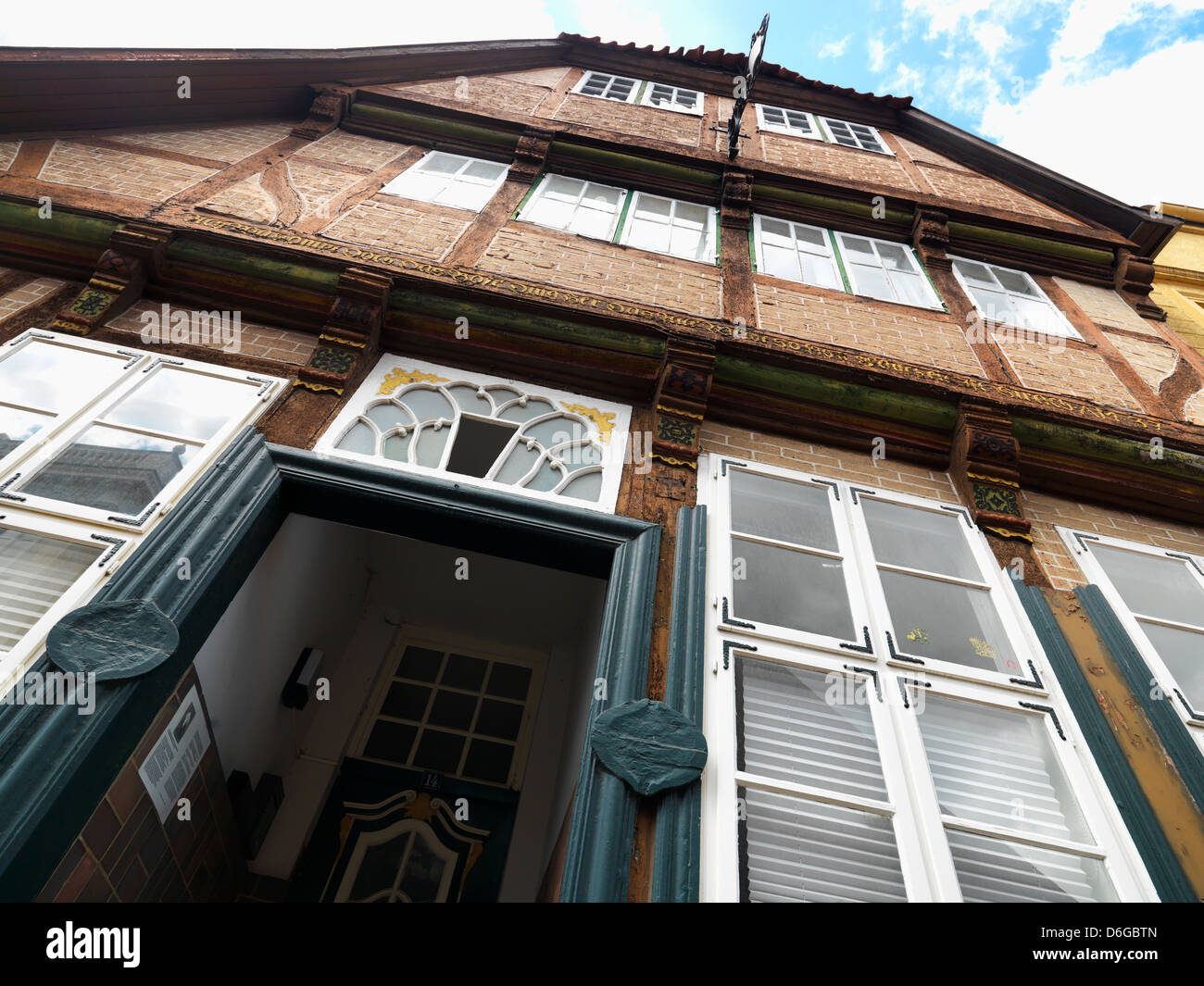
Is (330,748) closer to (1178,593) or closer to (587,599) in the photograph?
(587,599)

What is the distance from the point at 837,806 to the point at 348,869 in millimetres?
3664

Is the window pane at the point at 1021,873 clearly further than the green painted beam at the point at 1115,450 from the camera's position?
No

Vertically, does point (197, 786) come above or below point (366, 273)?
below

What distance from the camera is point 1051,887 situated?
2.81 meters

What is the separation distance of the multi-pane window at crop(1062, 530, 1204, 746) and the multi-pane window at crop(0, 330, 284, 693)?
16.2 ft

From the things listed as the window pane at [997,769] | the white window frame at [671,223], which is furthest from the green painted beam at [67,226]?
the window pane at [997,769]

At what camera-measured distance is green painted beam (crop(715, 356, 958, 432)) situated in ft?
16.3

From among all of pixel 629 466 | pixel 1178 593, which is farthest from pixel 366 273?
pixel 1178 593

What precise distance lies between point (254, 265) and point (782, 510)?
12.5 ft

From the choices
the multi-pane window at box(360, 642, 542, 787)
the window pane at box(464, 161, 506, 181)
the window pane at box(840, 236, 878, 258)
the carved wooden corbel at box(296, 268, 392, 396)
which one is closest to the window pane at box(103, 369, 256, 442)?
the carved wooden corbel at box(296, 268, 392, 396)

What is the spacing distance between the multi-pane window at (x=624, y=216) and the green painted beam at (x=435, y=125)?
744 millimetres

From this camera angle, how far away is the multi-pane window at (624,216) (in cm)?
638

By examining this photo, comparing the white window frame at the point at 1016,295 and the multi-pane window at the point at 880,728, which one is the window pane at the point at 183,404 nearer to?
the multi-pane window at the point at 880,728

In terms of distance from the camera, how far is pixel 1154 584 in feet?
14.2
